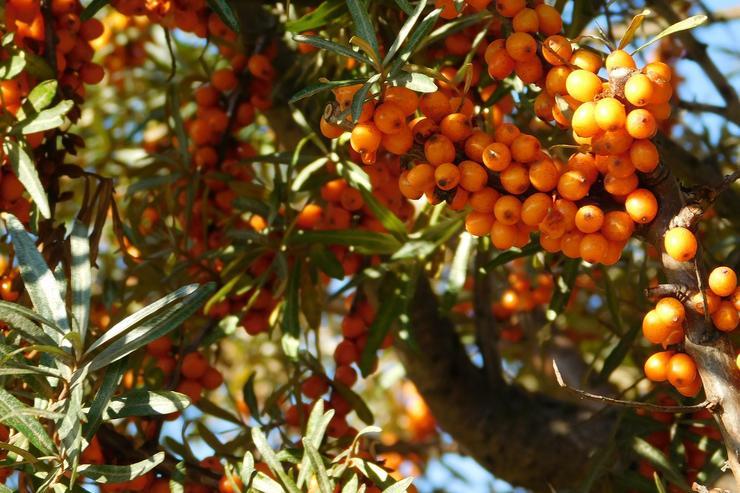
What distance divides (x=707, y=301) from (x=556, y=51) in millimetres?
381

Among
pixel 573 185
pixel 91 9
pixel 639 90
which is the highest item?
pixel 91 9

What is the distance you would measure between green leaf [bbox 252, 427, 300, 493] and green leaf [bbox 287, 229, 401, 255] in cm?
44

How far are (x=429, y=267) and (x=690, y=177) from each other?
0.57 meters

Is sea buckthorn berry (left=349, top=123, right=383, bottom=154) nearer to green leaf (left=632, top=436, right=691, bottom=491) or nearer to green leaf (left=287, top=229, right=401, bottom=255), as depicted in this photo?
green leaf (left=287, top=229, right=401, bottom=255)

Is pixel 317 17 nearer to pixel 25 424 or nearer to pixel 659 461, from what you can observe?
pixel 25 424

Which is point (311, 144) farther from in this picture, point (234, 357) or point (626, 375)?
point (234, 357)

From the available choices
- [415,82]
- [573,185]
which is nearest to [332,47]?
[415,82]

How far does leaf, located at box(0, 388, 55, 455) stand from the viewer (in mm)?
1230

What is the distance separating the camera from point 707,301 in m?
1.16

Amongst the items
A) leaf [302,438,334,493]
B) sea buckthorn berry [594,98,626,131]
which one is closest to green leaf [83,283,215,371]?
leaf [302,438,334,493]

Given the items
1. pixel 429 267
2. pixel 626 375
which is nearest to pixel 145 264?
pixel 429 267

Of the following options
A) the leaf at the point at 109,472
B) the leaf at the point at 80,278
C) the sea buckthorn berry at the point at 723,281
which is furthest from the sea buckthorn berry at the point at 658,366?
the leaf at the point at 80,278

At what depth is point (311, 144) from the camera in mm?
1956

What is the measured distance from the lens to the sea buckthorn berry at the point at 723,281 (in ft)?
3.76
